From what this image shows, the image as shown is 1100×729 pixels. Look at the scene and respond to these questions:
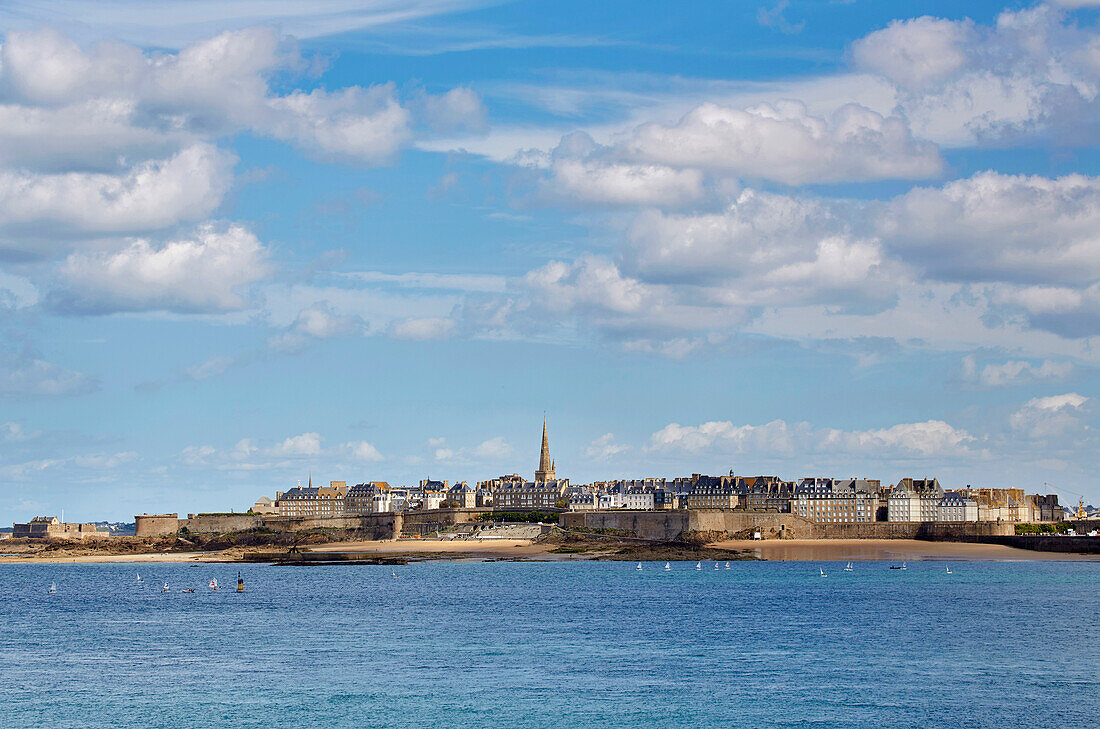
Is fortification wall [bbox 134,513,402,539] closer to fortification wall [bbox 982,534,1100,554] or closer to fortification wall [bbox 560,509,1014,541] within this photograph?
fortification wall [bbox 560,509,1014,541]

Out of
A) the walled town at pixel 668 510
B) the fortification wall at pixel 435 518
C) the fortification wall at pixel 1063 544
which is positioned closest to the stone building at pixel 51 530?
the walled town at pixel 668 510

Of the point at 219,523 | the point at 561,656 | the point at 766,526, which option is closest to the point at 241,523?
the point at 219,523

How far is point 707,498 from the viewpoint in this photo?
13150 centimetres

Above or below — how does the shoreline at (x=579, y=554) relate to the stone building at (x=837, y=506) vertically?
below

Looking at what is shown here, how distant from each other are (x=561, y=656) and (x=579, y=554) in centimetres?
6241

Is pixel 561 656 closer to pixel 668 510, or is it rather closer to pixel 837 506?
Result: pixel 668 510

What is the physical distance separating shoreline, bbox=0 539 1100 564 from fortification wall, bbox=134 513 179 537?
14518 millimetres

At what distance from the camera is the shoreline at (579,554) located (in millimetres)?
93125

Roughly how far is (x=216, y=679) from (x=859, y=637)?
21033 mm

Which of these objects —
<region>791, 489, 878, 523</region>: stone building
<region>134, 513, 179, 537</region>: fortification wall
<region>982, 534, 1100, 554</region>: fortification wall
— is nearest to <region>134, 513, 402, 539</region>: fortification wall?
<region>134, 513, 179, 537</region>: fortification wall

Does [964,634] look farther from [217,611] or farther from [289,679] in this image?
[217,611]

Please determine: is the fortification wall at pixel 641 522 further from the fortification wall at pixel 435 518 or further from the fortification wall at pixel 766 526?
the fortification wall at pixel 435 518

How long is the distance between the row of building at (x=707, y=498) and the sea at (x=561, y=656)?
61.3 m

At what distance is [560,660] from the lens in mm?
35562
